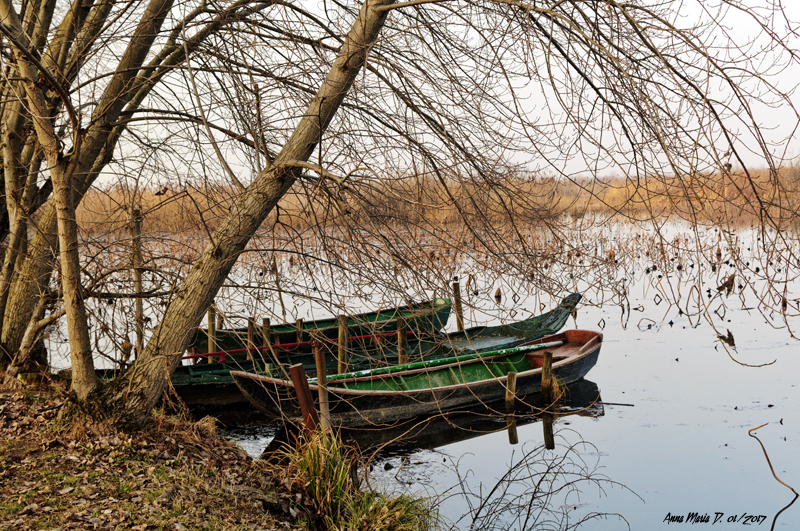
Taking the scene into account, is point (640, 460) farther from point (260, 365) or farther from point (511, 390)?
point (260, 365)

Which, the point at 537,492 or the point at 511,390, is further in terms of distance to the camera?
the point at 511,390

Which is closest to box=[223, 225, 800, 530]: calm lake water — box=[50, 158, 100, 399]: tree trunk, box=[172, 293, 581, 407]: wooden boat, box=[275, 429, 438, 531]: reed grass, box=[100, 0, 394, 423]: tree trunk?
box=[275, 429, 438, 531]: reed grass

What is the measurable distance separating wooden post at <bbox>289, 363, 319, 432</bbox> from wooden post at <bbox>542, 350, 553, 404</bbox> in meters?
4.90

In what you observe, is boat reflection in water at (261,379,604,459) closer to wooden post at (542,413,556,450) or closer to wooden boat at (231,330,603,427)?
wooden post at (542,413,556,450)

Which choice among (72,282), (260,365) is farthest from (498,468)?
(72,282)

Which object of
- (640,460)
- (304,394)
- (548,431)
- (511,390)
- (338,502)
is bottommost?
(640,460)

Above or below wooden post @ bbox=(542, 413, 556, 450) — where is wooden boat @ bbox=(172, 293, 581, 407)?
above

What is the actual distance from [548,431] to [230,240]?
698cm

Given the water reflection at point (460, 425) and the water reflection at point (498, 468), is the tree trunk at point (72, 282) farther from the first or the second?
the water reflection at point (460, 425)

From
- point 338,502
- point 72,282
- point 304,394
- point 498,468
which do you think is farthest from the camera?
point 498,468

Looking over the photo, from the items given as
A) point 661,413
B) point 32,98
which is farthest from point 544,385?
point 32,98

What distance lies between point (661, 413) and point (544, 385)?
6.92 ft

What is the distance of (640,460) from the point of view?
9.20 meters

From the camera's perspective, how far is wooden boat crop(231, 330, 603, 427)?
9.44m
